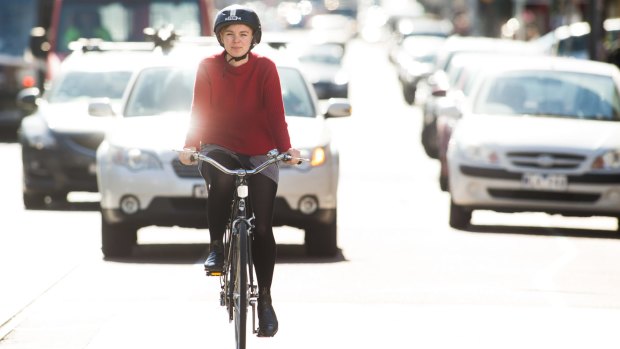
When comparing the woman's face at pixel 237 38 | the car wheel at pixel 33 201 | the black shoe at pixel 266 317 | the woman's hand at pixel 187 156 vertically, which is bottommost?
the car wheel at pixel 33 201

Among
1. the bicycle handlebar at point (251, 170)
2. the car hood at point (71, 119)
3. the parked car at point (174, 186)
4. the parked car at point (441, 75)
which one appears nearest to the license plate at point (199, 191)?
the parked car at point (174, 186)

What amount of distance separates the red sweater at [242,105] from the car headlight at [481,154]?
7554 mm

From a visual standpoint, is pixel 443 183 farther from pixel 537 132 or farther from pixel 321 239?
pixel 321 239

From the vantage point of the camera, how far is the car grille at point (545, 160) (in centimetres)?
1568

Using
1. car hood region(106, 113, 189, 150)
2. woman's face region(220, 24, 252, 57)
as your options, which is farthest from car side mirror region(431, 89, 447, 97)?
woman's face region(220, 24, 252, 57)

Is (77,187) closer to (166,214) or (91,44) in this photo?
(91,44)

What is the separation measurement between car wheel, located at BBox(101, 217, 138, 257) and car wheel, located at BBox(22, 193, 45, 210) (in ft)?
15.3

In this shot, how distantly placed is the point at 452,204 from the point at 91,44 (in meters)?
5.45

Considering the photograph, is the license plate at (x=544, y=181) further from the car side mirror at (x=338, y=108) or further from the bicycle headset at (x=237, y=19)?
the bicycle headset at (x=237, y=19)

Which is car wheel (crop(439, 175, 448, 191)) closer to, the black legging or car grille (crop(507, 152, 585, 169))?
car grille (crop(507, 152, 585, 169))

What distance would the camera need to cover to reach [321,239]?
1321 cm

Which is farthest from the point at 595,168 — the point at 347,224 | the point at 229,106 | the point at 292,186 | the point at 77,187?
the point at 229,106

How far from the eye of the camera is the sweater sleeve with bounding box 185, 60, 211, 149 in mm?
8391

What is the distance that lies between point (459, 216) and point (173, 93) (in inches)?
129
